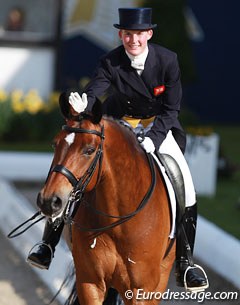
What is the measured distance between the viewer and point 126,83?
207 inches

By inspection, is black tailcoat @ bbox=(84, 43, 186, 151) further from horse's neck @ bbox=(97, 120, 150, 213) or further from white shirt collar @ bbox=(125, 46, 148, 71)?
horse's neck @ bbox=(97, 120, 150, 213)

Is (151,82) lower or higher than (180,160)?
higher

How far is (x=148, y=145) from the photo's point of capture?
5.07m

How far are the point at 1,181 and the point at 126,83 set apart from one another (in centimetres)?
579

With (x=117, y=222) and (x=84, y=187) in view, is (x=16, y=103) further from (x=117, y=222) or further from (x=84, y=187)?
(x=84, y=187)

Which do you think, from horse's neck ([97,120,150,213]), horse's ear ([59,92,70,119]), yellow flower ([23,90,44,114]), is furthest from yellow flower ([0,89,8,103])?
horse's ear ([59,92,70,119])

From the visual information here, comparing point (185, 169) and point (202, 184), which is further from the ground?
point (185, 169)

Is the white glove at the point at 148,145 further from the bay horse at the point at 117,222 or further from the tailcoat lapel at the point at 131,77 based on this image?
the tailcoat lapel at the point at 131,77

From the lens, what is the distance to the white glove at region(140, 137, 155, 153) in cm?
506

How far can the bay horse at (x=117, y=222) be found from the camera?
4.76 m

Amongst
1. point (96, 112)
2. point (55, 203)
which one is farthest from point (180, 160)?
point (55, 203)

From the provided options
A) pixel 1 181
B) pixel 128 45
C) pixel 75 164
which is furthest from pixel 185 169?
pixel 1 181

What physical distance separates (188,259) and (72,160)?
1487 mm

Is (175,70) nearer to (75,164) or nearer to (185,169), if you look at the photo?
(185,169)
